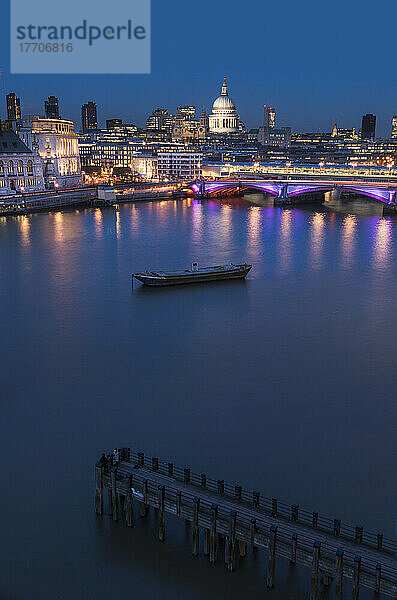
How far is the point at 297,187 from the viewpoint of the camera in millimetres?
42000

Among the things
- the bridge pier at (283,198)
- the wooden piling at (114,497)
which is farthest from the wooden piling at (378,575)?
the bridge pier at (283,198)

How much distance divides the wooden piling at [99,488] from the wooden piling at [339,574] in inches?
110

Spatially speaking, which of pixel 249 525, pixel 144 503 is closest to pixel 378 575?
pixel 249 525

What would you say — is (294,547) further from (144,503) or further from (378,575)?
(144,503)

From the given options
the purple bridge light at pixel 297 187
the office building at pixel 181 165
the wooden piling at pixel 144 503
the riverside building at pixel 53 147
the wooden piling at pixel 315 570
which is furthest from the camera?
the office building at pixel 181 165

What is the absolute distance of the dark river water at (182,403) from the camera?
643cm

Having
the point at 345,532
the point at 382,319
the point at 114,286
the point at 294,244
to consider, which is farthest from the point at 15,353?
the point at 294,244

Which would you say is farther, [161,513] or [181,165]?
[181,165]

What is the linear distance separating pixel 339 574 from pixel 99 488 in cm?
290

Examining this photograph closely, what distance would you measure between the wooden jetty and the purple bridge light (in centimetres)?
3405

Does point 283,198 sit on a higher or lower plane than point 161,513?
higher

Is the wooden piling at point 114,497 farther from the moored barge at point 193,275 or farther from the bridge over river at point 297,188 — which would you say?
the bridge over river at point 297,188

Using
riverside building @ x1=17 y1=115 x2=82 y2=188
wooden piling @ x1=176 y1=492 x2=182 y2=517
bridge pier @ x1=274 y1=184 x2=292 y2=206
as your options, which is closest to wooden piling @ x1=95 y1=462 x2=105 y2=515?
wooden piling @ x1=176 y1=492 x2=182 y2=517

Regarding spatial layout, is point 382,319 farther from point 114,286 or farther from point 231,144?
point 231,144
